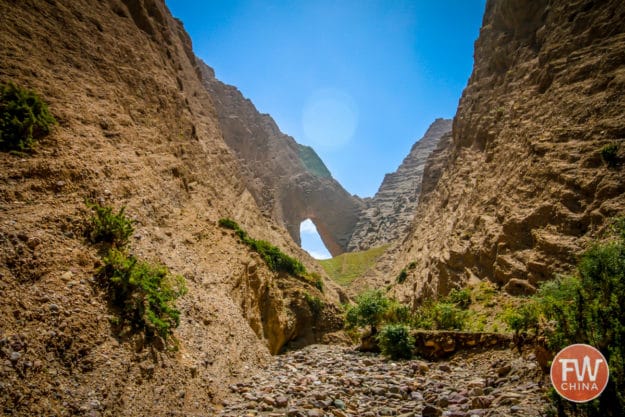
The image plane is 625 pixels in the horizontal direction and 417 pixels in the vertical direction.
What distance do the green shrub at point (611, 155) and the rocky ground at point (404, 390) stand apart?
12194mm

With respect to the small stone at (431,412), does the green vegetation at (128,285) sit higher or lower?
higher

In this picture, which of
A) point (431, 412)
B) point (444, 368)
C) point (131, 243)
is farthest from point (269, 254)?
point (431, 412)

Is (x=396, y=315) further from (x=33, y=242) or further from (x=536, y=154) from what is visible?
(x=33, y=242)

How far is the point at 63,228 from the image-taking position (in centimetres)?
725

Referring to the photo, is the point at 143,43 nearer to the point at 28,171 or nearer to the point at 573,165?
the point at 28,171

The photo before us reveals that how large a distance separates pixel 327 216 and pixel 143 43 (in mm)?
75009

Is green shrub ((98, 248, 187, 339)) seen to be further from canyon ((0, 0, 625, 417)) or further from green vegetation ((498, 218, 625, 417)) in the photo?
green vegetation ((498, 218, 625, 417))

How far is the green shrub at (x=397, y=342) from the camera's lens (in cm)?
1333

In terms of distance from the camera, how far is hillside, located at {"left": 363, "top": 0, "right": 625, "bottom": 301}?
15.9m

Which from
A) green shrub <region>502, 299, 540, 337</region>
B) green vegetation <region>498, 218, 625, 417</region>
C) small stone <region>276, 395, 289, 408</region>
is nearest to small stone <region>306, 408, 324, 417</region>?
small stone <region>276, 395, 289, 408</region>

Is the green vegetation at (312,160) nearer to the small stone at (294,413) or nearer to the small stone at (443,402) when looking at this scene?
the small stone at (443,402)

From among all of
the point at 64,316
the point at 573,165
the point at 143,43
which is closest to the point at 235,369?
the point at 64,316
